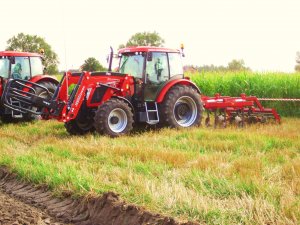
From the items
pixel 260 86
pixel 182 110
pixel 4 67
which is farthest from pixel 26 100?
pixel 260 86

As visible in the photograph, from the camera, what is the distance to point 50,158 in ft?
22.0

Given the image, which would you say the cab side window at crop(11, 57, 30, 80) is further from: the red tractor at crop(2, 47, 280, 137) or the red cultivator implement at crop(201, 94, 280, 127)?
the red cultivator implement at crop(201, 94, 280, 127)

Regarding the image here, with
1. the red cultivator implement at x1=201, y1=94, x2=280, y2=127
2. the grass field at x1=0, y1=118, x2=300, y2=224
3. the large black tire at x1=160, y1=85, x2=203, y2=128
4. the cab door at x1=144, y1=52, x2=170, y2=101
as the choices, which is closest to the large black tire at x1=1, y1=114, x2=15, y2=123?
the grass field at x1=0, y1=118, x2=300, y2=224

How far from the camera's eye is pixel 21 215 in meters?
4.68

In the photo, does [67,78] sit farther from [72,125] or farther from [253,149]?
[253,149]

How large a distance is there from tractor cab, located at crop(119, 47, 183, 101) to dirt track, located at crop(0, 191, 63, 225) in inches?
193

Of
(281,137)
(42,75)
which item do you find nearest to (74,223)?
Result: (281,137)

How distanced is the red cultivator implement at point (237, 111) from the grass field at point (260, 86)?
102 inches

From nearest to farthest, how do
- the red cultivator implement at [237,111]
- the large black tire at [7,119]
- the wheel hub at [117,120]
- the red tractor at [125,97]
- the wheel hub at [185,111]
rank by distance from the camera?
the red tractor at [125,97]
the wheel hub at [117,120]
the wheel hub at [185,111]
the red cultivator implement at [237,111]
the large black tire at [7,119]

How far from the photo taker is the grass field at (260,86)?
13595 mm

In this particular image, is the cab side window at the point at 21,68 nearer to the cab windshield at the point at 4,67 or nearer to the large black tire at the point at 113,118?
the cab windshield at the point at 4,67

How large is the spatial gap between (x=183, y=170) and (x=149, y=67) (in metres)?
4.41

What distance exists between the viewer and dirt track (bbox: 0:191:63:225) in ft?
14.8

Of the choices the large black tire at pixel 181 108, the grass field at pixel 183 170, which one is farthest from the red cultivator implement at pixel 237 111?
the grass field at pixel 183 170
